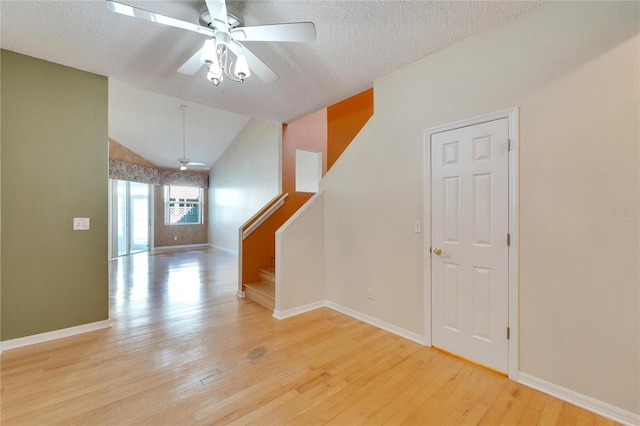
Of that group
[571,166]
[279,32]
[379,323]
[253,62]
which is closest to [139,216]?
[253,62]

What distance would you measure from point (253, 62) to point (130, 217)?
7.75m

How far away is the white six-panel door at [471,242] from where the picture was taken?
2.10 metres

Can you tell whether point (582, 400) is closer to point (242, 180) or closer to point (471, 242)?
point (471, 242)

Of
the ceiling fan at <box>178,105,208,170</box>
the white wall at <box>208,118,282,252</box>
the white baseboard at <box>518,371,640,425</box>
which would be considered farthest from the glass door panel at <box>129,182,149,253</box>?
the white baseboard at <box>518,371,640,425</box>

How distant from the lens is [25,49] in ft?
7.93

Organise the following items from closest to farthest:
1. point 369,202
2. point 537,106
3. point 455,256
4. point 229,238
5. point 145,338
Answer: point 537,106
point 455,256
point 145,338
point 369,202
point 229,238

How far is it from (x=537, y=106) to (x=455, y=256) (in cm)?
131

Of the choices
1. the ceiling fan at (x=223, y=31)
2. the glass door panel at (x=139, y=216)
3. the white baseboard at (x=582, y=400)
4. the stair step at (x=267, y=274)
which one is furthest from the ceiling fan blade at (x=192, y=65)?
the glass door panel at (x=139, y=216)

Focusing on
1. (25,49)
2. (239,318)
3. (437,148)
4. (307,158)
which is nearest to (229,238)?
(307,158)

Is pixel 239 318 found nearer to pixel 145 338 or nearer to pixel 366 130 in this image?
pixel 145 338

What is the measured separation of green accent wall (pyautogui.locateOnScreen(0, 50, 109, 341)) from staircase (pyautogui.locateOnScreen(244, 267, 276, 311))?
1.67 m

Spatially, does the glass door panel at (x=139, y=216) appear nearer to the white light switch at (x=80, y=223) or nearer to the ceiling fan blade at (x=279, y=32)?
the white light switch at (x=80, y=223)

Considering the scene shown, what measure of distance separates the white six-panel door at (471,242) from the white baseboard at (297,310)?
153 cm

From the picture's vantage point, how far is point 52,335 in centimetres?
265
